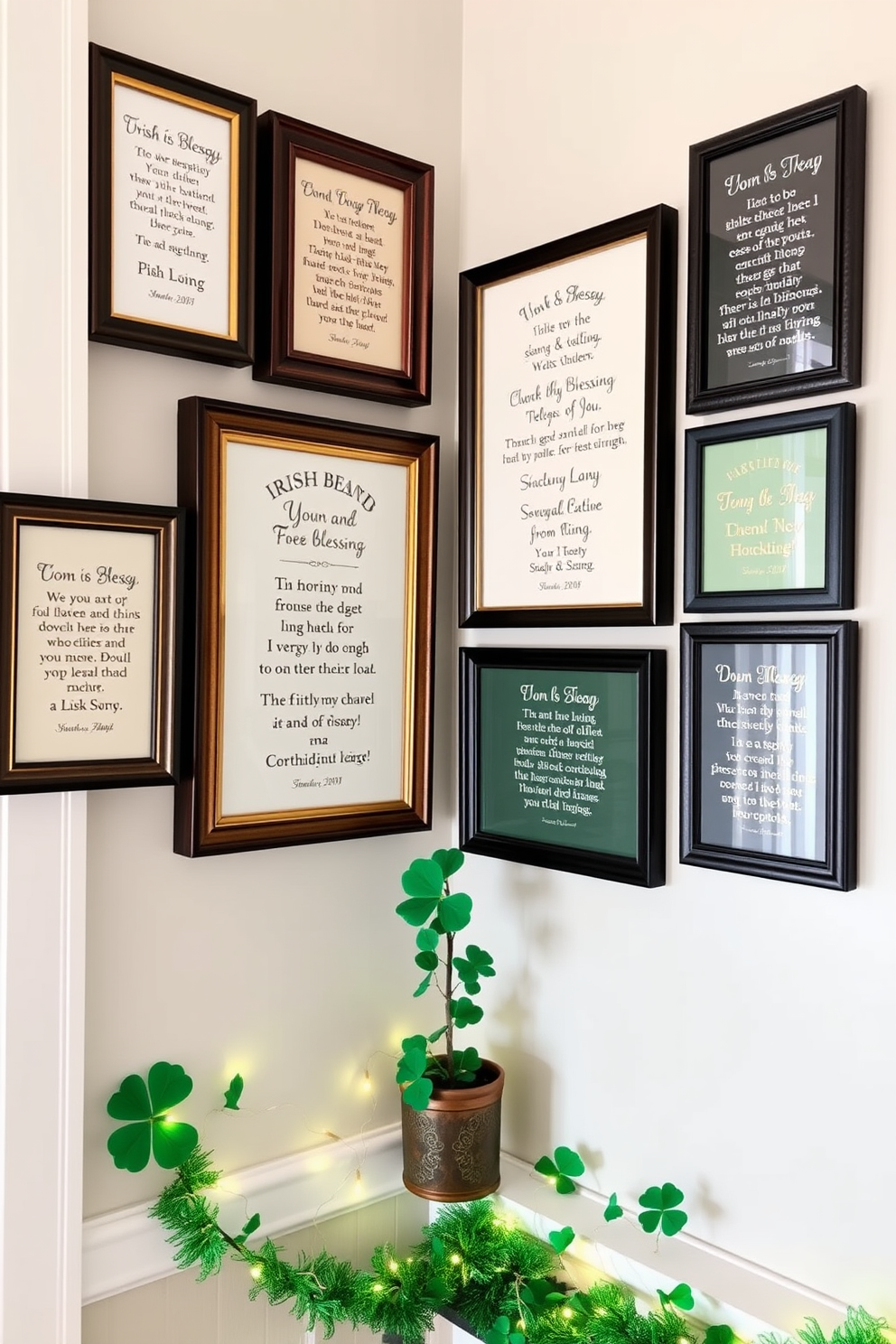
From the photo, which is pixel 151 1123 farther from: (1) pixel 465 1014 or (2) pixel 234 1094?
(1) pixel 465 1014

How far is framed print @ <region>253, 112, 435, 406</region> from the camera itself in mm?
1369

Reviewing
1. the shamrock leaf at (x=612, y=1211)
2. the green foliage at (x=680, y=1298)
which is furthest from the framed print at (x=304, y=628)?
the green foliage at (x=680, y=1298)

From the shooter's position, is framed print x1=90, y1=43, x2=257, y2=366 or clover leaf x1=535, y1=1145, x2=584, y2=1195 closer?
framed print x1=90, y1=43, x2=257, y2=366

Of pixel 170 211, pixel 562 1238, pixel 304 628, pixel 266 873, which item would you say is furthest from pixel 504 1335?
pixel 170 211

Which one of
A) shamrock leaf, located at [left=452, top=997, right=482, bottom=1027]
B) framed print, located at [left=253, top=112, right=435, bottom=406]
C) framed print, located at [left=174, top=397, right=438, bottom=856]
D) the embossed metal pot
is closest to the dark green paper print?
framed print, located at [left=174, top=397, right=438, bottom=856]

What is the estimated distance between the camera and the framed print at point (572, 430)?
1.31m

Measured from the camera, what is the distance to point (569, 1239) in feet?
4.34

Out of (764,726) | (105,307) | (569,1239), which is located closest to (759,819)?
(764,726)

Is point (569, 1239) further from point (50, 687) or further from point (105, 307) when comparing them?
point (105, 307)

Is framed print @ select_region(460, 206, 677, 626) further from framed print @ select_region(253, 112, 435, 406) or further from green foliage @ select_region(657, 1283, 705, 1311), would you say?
green foliage @ select_region(657, 1283, 705, 1311)

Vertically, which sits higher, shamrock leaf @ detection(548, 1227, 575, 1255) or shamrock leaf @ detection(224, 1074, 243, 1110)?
shamrock leaf @ detection(224, 1074, 243, 1110)

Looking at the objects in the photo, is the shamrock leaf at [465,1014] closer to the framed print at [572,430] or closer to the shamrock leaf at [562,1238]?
the shamrock leaf at [562,1238]

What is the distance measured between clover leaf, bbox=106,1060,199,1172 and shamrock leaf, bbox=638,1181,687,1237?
1.78 feet

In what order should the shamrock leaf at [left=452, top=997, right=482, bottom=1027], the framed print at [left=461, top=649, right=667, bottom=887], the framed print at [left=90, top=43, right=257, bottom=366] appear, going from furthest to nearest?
the shamrock leaf at [left=452, top=997, right=482, bottom=1027] → the framed print at [left=461, top=649, right=667, bottom=887] → the framed print at [left=90, top=43, right=257, bottom=366]
